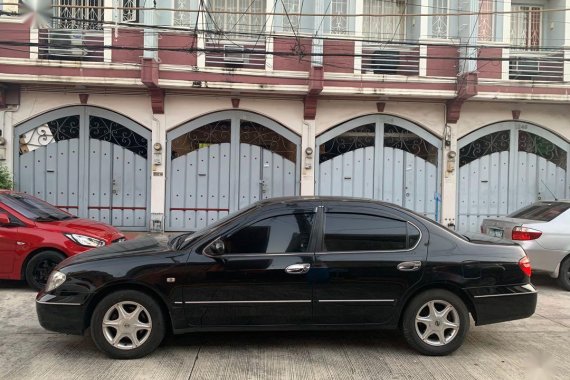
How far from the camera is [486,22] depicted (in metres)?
13.1

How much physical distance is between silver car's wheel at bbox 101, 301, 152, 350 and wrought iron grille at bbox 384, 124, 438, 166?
10.0m

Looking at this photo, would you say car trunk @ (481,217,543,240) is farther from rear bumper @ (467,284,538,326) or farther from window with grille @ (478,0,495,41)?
window with grille @ (478,0,495,41)

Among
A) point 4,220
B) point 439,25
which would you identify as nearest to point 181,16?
point 439,25

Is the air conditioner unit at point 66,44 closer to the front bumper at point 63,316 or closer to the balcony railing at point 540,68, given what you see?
the front bumper at point 63,316

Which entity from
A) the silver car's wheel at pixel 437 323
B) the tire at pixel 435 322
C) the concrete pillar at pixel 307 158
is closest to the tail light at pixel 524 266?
the tire at pixel 435 322

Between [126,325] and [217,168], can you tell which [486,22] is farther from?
Answer: [126,325]

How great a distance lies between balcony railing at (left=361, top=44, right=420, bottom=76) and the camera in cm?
1311

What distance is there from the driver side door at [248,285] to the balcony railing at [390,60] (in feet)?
29.7

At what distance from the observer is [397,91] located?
42.3ft

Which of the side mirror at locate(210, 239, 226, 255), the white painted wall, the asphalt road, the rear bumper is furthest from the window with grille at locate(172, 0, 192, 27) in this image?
the rear bumper

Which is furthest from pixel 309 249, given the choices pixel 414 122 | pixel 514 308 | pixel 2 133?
pixel 2 133

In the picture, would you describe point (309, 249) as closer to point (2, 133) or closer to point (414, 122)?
point (414, 122)

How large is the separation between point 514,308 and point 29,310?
5.65 m

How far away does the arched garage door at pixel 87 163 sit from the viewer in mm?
13125
